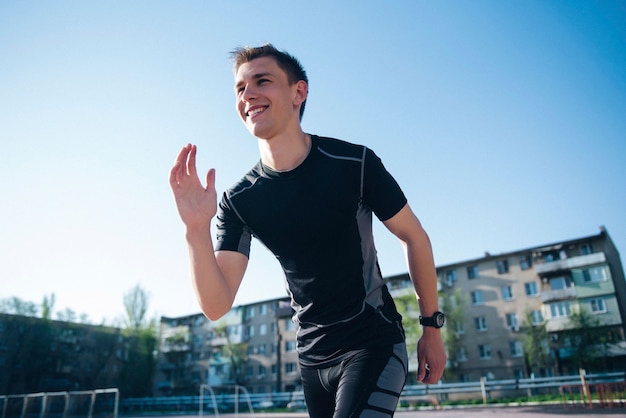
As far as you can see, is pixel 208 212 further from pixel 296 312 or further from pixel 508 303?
pixel 508 303

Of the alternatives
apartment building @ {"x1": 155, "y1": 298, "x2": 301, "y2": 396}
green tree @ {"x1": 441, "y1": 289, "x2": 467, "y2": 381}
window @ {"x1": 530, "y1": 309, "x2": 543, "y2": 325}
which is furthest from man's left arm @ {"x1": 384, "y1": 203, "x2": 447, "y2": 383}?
apartment building @ {"x1": 155, "y1": 298, "x2": 301, "y2": 396}

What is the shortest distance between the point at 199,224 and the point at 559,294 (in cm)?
5252

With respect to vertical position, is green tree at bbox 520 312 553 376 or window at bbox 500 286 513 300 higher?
window at bbox 500 286 513 300

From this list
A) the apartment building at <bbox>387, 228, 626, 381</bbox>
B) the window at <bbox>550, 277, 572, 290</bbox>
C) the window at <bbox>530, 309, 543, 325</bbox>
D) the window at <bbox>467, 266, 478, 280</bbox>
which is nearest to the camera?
the apartment building at <bbox>387, 228, 626, 381</bbox>

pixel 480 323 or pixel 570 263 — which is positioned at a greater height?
pixel 570 263

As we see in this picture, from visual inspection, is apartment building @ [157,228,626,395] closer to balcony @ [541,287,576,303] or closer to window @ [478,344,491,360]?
balcony @ [541,287,576,303]

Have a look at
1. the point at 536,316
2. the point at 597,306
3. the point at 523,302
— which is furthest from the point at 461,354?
the point at 597,306

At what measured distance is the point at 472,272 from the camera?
5275 centimetres

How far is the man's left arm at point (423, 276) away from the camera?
2.66 metres

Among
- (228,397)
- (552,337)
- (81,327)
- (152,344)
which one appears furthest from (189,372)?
(552,337)

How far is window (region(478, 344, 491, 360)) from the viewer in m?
47.7

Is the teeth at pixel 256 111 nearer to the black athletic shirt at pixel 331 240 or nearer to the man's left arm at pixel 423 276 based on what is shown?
the black athletic shirt at pixel 331 240

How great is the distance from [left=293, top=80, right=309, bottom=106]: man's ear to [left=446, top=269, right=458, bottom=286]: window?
54368 mm

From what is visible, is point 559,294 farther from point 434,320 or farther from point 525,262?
point 434,320
